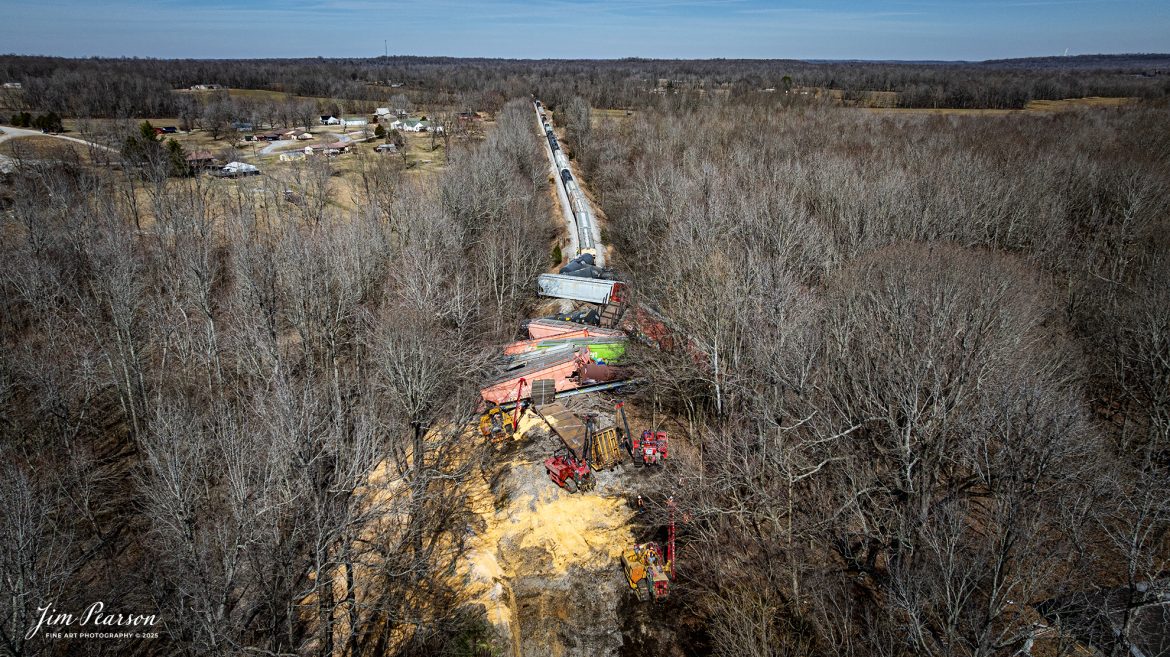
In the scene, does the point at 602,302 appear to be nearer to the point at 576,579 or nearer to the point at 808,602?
the point at 576,579

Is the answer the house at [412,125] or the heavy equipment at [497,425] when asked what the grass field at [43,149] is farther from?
the heavy equipment at [497,425]

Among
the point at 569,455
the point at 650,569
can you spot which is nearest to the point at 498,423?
the point at 569,455

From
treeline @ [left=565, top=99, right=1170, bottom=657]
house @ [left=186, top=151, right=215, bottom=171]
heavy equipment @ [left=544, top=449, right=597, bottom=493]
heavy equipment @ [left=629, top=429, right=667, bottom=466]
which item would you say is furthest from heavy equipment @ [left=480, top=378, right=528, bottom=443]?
house @ [left=186, top=151, right=215, bottom=171]

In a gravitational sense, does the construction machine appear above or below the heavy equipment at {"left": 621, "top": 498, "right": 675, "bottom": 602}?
above

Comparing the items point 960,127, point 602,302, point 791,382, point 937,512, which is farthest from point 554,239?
point 960,127

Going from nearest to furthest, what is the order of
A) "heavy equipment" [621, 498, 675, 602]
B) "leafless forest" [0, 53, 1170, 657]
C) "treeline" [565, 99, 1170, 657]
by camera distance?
"leafless forest" [0, 53, 1170, 657] → "treeline" [565, 99, 1170, 657] → "heavy equipment" [621, 498, 675, 602]

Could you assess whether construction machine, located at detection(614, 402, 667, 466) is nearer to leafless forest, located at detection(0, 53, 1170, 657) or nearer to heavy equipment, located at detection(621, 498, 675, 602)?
leafless forest, located at detection(0, 53, 1170, 657)
